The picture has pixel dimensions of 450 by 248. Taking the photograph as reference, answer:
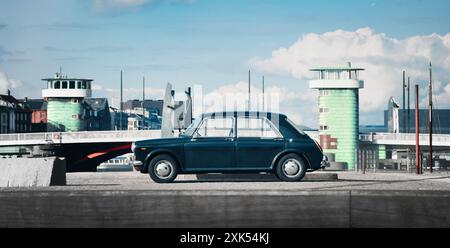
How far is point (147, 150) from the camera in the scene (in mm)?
17531

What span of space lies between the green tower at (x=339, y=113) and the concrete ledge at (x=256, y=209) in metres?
104

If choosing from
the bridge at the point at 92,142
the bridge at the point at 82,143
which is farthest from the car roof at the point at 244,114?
the bridge at the point at 82,143

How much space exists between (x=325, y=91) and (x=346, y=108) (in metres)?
3.47

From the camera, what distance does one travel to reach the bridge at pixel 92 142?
4269 inches

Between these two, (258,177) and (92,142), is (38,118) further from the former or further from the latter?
(258,177)

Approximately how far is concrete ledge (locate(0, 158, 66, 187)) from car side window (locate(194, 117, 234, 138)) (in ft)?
10.6

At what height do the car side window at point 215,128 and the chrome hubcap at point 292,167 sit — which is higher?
the car side window at point 215,128

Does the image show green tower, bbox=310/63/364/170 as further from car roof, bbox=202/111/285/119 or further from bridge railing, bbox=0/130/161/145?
car roof, bbox=202/111/285/119

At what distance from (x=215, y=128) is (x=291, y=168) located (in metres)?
1.75

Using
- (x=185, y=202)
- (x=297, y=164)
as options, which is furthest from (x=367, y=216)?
(x=297, y=164)

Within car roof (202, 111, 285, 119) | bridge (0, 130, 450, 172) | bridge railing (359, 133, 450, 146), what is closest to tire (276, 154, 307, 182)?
car roof (202, 111, 285, 119)

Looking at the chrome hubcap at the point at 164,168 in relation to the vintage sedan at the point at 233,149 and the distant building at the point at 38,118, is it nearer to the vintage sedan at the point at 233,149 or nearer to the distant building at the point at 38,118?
the vintage sedan at the point at 233,149

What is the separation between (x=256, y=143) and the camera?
17.4 meters

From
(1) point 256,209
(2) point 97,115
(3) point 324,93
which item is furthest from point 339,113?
(1) point 256,209
